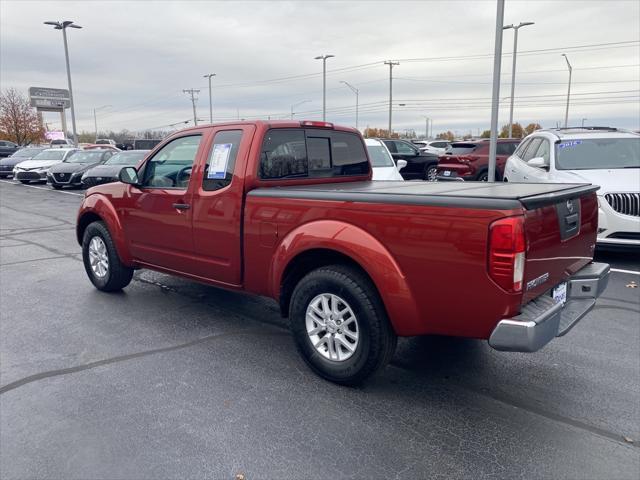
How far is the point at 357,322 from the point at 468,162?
13.0m

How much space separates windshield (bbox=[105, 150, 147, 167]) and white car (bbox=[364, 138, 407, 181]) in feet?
31.6

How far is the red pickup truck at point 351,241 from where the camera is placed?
292 cm

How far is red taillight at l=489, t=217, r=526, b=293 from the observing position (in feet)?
9.16

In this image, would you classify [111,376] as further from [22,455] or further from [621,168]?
[621,168]

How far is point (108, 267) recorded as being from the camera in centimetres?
586

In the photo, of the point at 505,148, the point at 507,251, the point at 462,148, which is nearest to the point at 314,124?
the point at 507,251

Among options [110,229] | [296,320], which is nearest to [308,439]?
[296,320]

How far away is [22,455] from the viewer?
2879mm

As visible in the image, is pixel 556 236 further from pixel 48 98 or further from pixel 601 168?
pixel 48 98

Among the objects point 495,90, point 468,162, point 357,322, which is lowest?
point 357,322

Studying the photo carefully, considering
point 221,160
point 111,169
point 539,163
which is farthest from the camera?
point 111,169

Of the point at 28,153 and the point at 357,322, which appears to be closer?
the point at 357,322

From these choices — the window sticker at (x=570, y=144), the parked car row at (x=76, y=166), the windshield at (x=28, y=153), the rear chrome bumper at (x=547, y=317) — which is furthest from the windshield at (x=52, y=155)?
the rear chrome bumper at (x=547, y=317)

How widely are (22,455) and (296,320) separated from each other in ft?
6.15
